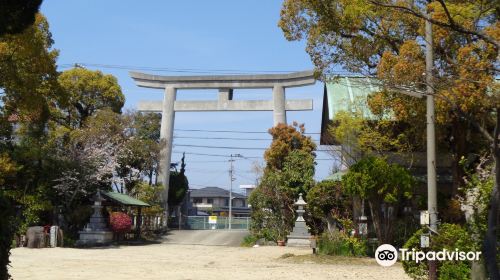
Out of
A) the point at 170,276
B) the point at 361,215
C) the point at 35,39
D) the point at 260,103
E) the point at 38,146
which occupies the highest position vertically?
the point at 260,103

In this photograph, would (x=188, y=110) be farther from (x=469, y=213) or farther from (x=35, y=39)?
(x=469, y=213)

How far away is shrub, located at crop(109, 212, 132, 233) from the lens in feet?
102

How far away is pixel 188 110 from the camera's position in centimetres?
3725

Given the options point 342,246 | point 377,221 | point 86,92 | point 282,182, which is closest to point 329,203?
point 282,182

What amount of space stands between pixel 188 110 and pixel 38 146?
12711mm

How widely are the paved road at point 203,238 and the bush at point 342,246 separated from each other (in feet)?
39.5

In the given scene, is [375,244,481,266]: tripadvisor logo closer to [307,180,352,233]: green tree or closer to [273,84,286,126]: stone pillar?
[307,180,352,233]: green tree

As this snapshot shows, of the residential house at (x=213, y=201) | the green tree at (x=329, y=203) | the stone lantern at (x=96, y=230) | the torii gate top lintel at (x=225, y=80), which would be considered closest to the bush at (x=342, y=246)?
the green tree at (x=329, y=203)

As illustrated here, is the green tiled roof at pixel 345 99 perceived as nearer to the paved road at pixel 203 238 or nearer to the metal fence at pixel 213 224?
the paved road at pixel 203 238

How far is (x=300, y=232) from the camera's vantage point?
27.8 metres

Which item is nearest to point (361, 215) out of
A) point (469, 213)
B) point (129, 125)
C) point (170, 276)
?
point (170, 276)

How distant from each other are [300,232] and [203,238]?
10.6 m

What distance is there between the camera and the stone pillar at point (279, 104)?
34.3m

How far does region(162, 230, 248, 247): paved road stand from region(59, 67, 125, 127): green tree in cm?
923
